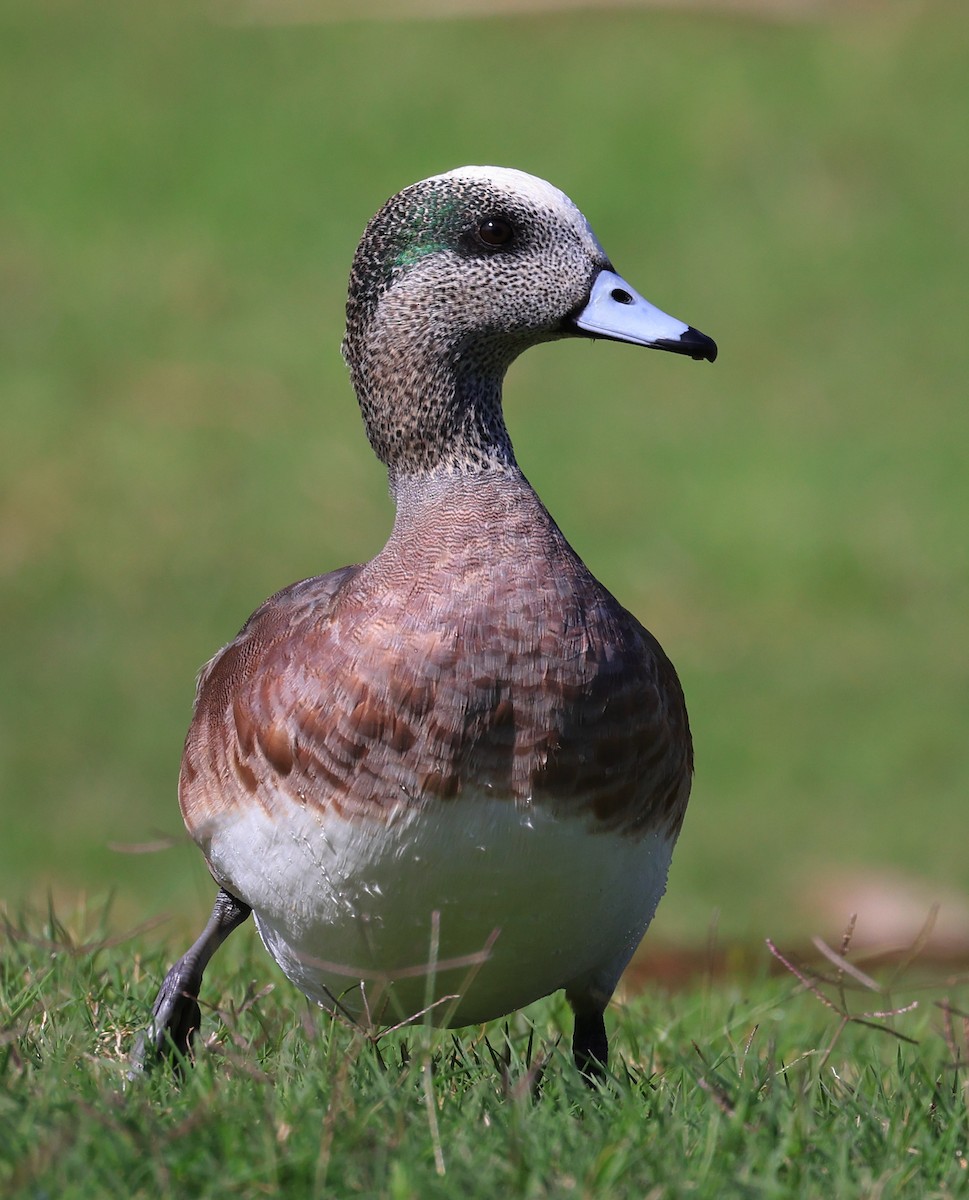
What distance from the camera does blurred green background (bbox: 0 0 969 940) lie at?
25.8ft

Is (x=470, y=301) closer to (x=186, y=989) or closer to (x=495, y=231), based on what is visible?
(x=495, y=231)

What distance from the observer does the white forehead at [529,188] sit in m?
2.74

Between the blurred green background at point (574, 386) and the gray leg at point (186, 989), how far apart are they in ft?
12.3

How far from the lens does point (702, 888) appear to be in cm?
700

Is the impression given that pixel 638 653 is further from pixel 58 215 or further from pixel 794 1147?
pixel 58 215

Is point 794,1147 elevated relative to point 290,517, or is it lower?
elevated

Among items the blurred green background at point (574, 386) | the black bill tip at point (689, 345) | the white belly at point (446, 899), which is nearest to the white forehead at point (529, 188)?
the black bill tip at point (689, 345)

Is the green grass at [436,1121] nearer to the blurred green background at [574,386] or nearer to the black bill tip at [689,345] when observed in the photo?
the black bill tip at [689,345]

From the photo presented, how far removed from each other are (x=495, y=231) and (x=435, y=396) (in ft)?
0.95

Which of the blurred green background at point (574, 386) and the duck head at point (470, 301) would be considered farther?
the blurred green background at point (574, 386)

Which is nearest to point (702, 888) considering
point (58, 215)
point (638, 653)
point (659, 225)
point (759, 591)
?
point (759, 591)

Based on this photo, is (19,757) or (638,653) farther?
(19,757)

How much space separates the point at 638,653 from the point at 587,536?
6851 millimetres

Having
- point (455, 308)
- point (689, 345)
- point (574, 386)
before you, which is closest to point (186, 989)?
point (455, 308)
